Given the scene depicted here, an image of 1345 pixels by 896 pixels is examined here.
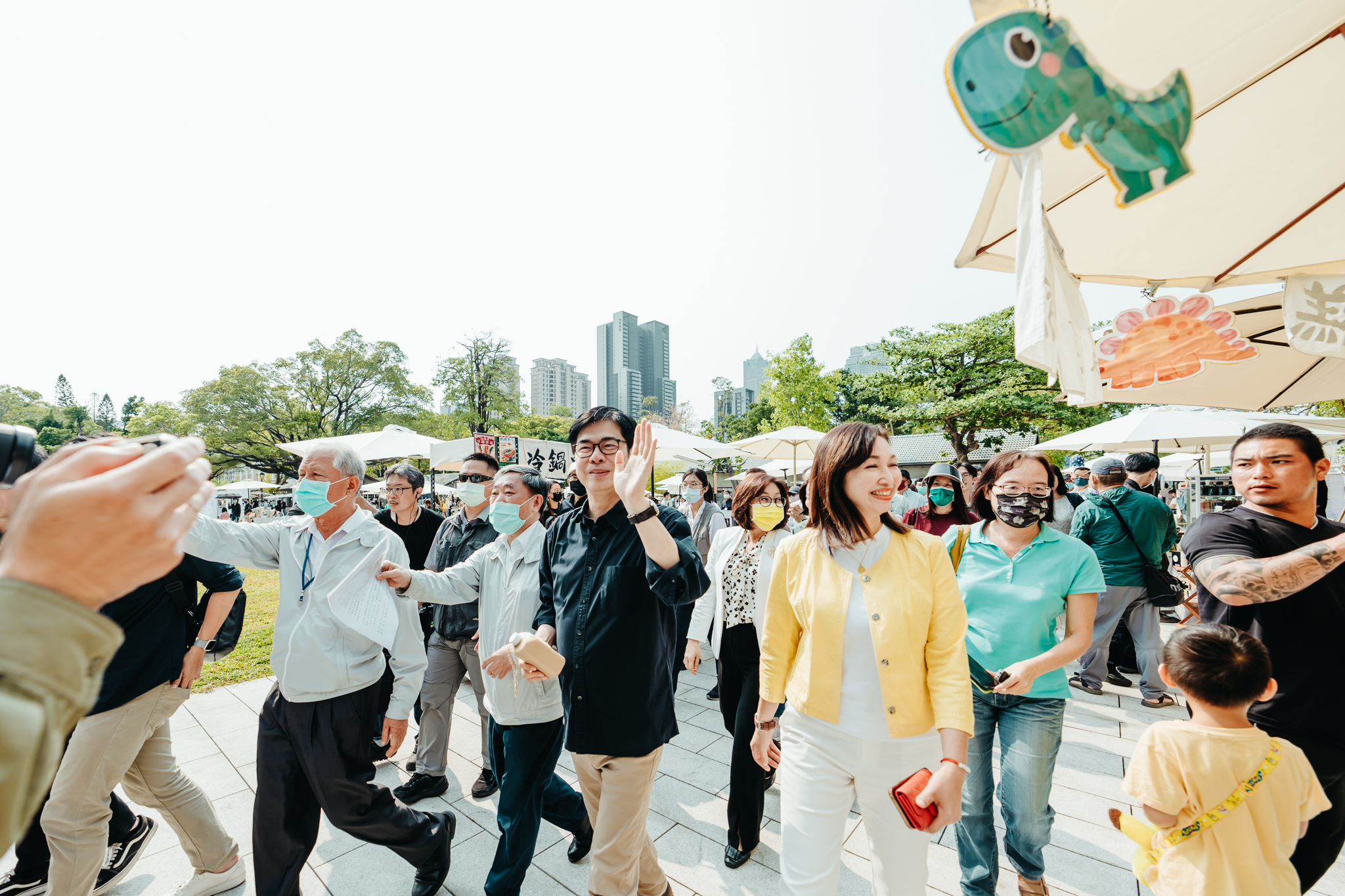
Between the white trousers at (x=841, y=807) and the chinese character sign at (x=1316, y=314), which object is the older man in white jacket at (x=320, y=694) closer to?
the white trousers at (x=841, y=807)

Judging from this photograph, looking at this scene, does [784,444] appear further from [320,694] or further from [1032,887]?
[320,694]

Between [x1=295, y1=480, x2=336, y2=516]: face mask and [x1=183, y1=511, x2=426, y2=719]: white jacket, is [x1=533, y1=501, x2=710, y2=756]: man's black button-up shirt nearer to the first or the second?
[x1=183, y1=511, x2=426, y2=719]: white jacket

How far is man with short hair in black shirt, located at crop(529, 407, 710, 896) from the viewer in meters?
2.13

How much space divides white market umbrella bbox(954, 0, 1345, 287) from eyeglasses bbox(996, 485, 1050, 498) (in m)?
1.22

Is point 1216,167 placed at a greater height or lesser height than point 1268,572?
greater

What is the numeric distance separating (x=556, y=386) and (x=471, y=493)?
105618 mm

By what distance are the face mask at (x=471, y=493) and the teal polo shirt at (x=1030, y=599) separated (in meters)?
3.39

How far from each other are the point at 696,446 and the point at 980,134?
8.35 meters

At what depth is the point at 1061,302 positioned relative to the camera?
2.00m

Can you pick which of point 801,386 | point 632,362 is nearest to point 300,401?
point 801,386

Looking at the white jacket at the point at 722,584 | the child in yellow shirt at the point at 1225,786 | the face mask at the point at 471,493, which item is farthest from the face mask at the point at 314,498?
the child in yellow shirt at the point at 1225,786

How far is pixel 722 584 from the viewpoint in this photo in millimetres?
3619

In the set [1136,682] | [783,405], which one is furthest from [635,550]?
[783,405]

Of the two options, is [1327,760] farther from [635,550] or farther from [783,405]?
[783,405]
